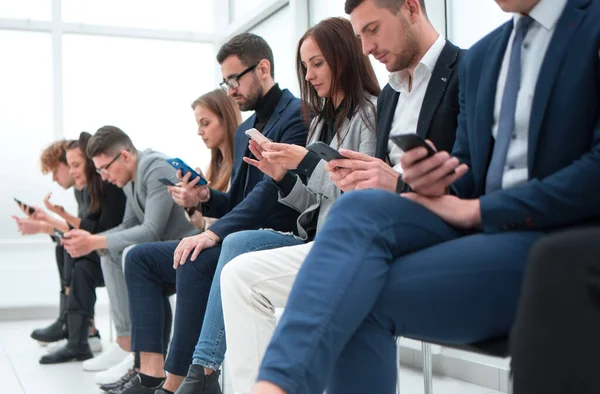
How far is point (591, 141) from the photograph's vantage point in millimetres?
1165

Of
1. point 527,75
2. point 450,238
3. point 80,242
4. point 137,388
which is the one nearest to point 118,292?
point 80,242

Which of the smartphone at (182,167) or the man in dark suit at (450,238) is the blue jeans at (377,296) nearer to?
the man in dark suit at (450,238)

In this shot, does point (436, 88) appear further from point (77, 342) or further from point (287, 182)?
point (77, 342)

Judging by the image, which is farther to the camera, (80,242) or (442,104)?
(80,242)

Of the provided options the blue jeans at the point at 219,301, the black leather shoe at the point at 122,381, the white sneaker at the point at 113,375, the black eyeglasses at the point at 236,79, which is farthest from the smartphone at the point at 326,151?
the white sneaker at the point at 113,375

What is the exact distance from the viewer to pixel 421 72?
1.80 metres

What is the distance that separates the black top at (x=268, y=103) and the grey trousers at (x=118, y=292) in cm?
114

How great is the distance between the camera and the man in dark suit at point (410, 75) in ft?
5.51

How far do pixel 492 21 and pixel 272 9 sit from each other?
8.90ft

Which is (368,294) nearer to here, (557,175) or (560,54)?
(557,175)

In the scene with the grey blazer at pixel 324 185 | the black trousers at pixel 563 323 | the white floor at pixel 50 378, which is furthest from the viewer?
the white floor at pixel 50 378

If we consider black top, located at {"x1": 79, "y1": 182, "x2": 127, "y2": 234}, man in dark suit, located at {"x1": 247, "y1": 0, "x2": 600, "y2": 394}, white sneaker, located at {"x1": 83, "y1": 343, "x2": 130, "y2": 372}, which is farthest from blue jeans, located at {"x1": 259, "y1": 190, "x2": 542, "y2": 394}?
black top, located at {"x1": 79, "y1": 182, "x2": 127, "y2": 234}

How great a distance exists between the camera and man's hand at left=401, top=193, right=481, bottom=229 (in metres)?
1.19

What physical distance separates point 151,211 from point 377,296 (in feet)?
7.07
